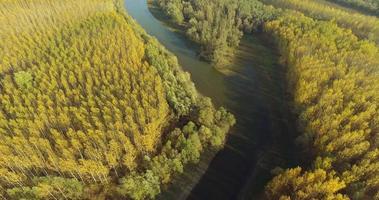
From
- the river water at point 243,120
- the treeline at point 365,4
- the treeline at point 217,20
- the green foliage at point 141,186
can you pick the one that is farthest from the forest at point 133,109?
the treeline at point 365,4

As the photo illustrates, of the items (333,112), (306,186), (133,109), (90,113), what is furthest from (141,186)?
Result: (333,112)

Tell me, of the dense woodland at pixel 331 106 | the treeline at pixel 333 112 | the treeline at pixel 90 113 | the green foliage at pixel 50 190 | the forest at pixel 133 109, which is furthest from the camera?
the treeline at pixel 90 113

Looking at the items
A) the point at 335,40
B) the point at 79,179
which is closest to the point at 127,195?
the point at 79,179

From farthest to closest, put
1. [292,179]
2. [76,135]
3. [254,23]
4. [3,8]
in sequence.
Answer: [254,23] → [3,8] → [76,135] → [292,179]

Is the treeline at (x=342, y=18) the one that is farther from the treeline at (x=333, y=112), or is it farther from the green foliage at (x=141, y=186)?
the green foliage at (x=141, y=186)

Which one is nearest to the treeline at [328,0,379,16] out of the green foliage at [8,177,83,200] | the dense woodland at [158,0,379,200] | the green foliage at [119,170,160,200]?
the dense woodland at [158,0,379,200]

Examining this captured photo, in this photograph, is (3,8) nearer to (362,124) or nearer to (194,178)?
(194,178)
